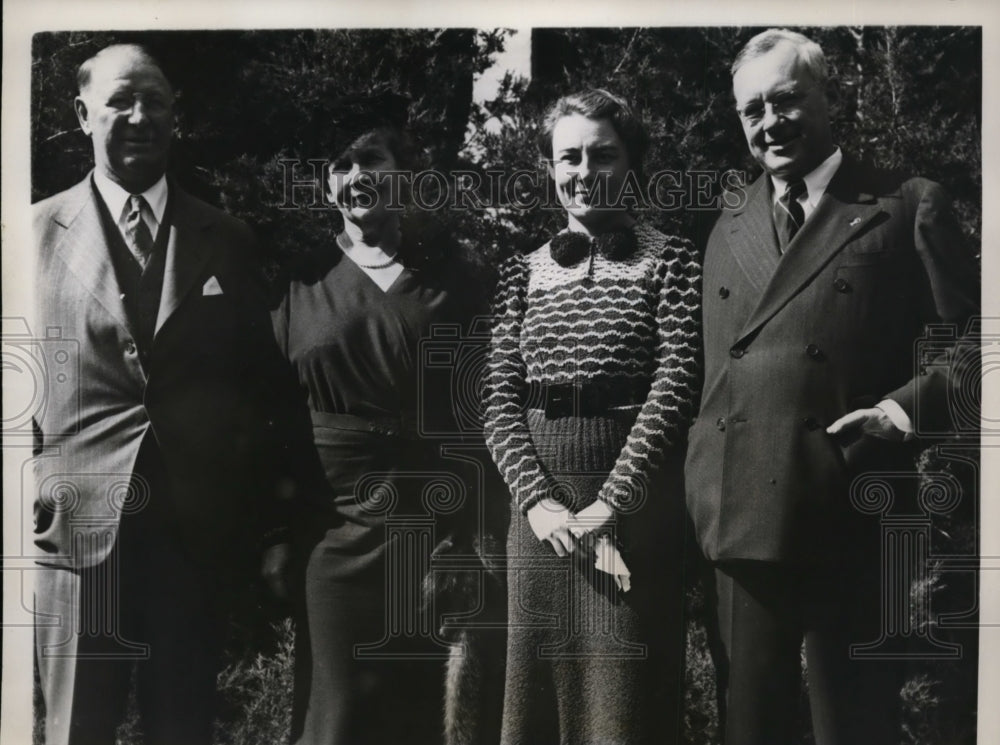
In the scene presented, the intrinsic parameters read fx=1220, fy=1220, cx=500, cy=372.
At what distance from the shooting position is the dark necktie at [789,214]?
438cm

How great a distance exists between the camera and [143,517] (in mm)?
4512

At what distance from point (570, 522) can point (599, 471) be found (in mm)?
210

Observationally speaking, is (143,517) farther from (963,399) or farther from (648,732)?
(963,399)

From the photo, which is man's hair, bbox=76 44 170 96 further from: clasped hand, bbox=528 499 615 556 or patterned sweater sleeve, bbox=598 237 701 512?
clasped hand, bbox=528 499 615 556

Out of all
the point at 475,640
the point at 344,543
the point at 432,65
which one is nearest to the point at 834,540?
the point at 475,640

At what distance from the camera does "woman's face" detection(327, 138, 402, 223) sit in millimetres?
4496

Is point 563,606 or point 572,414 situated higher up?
point 572,414

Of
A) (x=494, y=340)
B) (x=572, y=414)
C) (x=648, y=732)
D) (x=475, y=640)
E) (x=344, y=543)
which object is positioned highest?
(x=494, y=340)

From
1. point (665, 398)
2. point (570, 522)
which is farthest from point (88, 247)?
point (665, 398)

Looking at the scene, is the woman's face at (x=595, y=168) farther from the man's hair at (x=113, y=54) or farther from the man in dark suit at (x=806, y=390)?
the man's hair at (x=113, y=54)

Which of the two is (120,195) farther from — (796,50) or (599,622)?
(796,50)

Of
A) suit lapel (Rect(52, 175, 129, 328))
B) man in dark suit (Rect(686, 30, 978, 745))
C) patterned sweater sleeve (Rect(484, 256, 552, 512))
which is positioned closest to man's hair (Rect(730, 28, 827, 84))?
man in dark suit (Rect(686, 30, 978, 745))

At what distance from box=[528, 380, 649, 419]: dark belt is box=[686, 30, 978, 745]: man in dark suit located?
0.85 ft

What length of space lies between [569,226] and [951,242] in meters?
1.39
